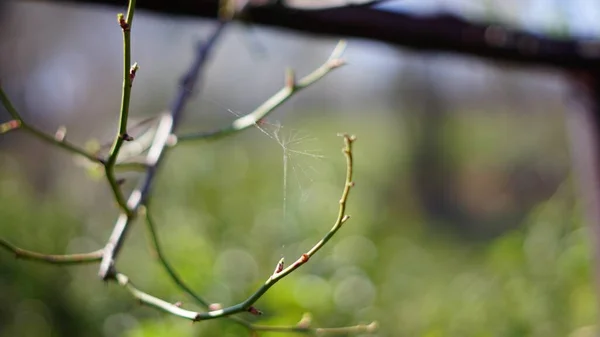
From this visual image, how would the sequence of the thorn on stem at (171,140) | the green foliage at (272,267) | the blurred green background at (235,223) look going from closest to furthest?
the thorn on stem at (171,140)
the blurred green background at (235,223)
the green foliage at (272,267)

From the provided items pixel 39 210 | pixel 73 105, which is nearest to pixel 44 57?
pixel 73 105

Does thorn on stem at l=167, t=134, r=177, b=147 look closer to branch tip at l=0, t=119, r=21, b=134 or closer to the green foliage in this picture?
branch tip at l=0, t=119, r=21, b=134

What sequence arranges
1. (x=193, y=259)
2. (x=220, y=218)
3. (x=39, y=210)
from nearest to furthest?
(x=193, y=259), (x=220, y=218), (x=39, y=210)

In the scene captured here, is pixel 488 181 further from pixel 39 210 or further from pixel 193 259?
pixel 193 259

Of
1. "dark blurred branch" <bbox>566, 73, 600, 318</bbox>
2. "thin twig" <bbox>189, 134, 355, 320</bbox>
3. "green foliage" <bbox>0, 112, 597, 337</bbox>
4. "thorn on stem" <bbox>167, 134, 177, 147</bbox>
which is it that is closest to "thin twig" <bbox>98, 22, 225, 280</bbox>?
"thorn on stem" <bbox>167, 134, 177, 147</bbox>

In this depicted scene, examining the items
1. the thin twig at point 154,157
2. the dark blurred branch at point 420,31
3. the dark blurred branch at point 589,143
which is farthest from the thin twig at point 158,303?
the dark blurred branch at point 589,143

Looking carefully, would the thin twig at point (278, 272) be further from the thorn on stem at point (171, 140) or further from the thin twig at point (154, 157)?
the thorn on stem at point (171, 140)
